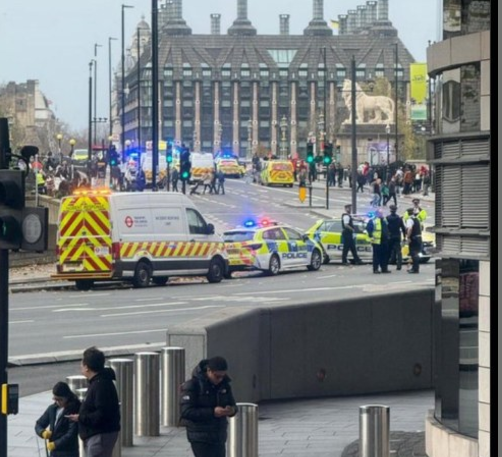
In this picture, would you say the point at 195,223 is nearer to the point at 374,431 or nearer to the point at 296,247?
the point at 296,247

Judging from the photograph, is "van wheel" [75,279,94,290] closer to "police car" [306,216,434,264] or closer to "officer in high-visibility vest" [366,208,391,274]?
"officer in high-visibility vest" [366,208,391,274]

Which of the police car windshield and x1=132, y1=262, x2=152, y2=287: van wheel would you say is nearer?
x1=132, y1=262, x2=152, y2=287: van wheel

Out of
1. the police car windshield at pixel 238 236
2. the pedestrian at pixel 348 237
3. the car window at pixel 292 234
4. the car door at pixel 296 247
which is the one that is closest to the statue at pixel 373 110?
the pedestrian at pixel 348 237

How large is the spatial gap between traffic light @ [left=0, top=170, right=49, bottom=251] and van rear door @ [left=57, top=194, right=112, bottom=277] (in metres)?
24.7

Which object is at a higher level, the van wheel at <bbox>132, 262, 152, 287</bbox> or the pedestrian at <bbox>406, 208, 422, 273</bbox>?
the pedestrian at <bbox>406, 208, 422, 273</bbox>

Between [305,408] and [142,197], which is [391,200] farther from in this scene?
[305,408]

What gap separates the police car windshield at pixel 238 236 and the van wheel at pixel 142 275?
4154mm

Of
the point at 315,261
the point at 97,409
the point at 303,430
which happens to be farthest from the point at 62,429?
the point at 315,261

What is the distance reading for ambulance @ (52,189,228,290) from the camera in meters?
35.8

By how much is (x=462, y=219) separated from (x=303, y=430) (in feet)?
17.6

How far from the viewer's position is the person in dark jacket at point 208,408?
1118 cm

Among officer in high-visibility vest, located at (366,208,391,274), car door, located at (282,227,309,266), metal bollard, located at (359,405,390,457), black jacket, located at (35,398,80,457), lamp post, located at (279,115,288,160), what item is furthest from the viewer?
lamp post, located at (279,115,288,160)

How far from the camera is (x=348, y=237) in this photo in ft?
145

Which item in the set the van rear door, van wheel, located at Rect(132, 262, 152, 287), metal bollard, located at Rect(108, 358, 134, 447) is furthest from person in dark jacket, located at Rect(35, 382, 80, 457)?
van wheel, located at Rect(132, 262, 152, 287)
